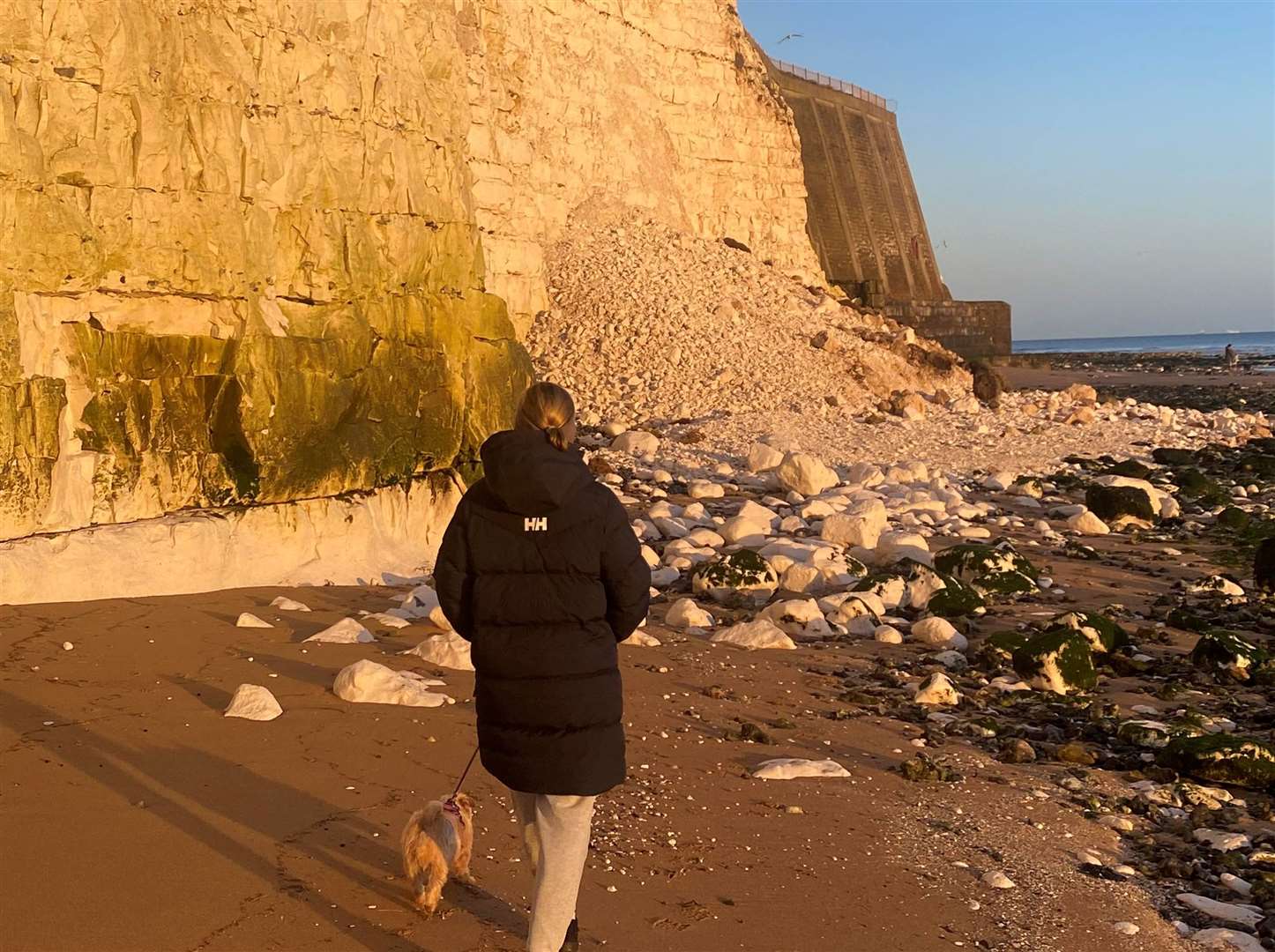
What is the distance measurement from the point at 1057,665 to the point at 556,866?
4785 mm

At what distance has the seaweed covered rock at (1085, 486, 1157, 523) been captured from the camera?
44.8 ft

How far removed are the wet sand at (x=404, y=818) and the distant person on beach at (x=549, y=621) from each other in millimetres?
554

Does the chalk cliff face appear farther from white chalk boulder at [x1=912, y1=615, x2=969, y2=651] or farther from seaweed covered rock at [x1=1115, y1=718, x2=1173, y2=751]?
seaweed covered rock at [x1=1115, y1=718, x2=1173, y2=751]

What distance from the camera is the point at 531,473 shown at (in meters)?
3.45

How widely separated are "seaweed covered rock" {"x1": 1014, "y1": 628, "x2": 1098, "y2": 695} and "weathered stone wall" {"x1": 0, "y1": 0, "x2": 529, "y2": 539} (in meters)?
4.86

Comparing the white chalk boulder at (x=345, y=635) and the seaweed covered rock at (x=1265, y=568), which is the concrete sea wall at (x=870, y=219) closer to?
the seaweed covered rock at (x=1265, y=568)

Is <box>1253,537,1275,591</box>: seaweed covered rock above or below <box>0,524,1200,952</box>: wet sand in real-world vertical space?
below

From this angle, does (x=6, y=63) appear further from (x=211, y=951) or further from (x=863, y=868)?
(x=863, y=868)

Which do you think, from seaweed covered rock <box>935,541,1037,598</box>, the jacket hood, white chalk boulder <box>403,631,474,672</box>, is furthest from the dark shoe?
seaweed covered rock <box>935,541,1037,598</box>

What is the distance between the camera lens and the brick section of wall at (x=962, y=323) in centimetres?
3525

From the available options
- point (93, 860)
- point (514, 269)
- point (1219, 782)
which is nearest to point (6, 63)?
point (93, 860)

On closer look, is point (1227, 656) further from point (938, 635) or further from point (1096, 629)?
point (938, 635)

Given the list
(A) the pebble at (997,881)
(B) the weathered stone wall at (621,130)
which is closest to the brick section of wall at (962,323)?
(B) the weathered stone wall at (621,130)

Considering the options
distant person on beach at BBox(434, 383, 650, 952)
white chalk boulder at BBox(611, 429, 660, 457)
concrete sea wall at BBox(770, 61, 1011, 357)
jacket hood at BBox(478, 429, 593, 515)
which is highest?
concrete sea wall at BBox(770, 61, 1011, 357)
